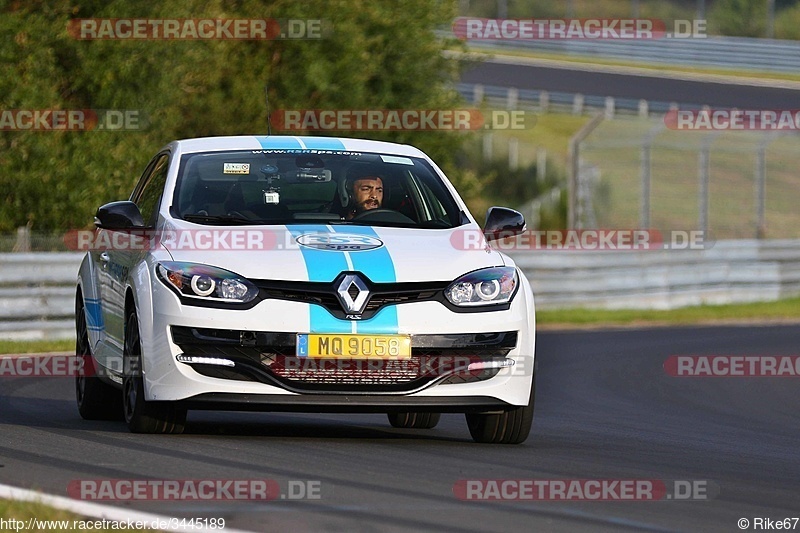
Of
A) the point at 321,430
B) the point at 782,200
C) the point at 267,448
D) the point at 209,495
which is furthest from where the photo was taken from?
the point at 782,200

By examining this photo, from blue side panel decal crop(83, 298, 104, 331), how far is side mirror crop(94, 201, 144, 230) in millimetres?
883

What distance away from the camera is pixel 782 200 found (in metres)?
35.6

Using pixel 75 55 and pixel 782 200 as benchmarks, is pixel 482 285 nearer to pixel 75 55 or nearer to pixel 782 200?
pixel 75 55

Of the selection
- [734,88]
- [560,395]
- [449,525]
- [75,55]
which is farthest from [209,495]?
[734,88]

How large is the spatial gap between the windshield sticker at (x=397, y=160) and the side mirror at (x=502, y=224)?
25.5 inches

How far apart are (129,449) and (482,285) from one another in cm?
184

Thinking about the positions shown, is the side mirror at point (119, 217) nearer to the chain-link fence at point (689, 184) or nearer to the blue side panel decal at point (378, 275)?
the blue side panel decal at point (378, 275)

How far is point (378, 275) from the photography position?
26.6 feet

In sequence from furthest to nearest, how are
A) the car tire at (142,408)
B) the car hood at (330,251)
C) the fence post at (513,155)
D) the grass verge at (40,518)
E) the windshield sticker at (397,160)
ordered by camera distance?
the fence post at (513,155)
the windshield sticker at (397,160)
the car tire at (142,408)
the car hood at (330,251)
the grass verge at (40,518)

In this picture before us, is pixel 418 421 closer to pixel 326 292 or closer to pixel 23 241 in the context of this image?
pixel 326 292

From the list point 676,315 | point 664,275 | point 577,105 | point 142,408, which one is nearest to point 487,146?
point 577,105

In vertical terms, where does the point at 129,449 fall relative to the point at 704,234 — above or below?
above

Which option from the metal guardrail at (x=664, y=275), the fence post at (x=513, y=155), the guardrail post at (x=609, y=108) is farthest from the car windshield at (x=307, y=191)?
the fence post at (x=513, y=155)

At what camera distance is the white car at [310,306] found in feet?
26.4
